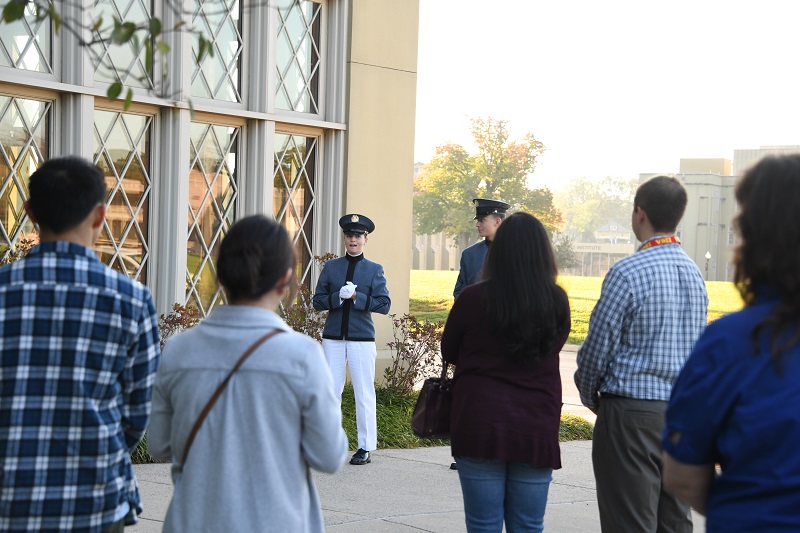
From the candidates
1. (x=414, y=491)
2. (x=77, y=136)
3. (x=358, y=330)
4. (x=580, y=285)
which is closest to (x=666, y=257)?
(x=414, y=491)

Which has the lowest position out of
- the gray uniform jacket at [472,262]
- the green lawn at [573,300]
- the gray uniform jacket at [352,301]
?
the green lawn at [573,300]

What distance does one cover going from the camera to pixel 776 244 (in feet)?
7.32

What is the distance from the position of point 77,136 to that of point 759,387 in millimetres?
7782

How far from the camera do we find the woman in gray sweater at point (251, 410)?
116 inches

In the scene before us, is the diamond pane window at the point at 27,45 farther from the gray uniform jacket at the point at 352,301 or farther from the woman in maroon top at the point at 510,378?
the woman in maroon top at the point at 510,378

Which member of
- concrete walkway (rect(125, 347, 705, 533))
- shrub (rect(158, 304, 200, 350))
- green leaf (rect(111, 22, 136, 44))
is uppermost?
green leaf (rect(111, 22, 136, 44))

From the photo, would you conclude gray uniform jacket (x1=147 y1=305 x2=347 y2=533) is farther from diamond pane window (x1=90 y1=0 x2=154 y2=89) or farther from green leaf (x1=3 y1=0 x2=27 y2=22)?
diamond pane window (x1=90 y1=0 x2=154 y2=89)

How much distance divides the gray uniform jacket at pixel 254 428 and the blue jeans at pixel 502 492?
1.43 meters

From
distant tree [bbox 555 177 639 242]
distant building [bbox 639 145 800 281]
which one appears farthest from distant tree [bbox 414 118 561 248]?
distant tree [bbox 555 177 639 242]

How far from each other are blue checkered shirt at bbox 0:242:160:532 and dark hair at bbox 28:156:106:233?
0.09 m

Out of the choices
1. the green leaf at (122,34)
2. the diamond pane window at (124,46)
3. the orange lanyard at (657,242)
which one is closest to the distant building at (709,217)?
the diamond pane window at (124,46)

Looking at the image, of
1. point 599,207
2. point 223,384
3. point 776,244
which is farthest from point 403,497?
point 599,207

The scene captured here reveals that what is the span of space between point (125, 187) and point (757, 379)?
8.05 metres

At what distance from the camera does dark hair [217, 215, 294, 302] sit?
3.01 metres
